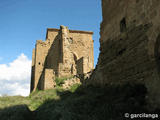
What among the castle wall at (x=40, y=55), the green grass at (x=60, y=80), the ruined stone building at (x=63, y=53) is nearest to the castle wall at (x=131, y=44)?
the green grass at (x=60, y=80)

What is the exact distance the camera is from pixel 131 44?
5.98m

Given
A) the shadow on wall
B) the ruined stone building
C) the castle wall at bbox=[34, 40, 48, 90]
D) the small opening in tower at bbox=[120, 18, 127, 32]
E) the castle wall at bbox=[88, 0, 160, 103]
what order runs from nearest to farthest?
the castle wall at bbox=[88, 0, 160, 103] → the small opening in tower at bbox=[120, 18, 127, 32] → the ruined stone building → the shadow on wall → the castle wall at bbox=[34, 40, 48, 90]

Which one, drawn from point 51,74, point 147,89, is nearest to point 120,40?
point 147,89

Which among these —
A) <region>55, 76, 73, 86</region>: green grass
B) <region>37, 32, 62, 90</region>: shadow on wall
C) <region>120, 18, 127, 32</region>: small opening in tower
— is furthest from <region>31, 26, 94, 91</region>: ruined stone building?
<region>120, 18, 127, 32</region>: small opening in tower

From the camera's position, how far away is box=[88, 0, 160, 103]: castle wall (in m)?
4.81

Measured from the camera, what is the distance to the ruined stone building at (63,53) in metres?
16.1

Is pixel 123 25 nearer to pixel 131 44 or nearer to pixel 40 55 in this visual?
pixel 131 44

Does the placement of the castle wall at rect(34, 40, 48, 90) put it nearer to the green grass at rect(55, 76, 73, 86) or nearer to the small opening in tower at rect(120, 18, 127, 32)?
the green grass at rect(55, 76, 73, 86)

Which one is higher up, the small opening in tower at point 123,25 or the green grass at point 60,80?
the small opening in tower at point 123,25

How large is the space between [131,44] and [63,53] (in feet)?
35.9

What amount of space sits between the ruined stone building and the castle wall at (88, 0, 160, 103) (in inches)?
299

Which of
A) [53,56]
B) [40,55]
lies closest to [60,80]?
[53,56]

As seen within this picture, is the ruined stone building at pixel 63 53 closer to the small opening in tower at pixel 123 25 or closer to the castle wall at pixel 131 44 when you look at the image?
the castle wall at pixel 131 44

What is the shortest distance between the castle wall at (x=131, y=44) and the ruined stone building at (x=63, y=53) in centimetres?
759
